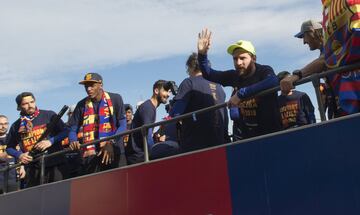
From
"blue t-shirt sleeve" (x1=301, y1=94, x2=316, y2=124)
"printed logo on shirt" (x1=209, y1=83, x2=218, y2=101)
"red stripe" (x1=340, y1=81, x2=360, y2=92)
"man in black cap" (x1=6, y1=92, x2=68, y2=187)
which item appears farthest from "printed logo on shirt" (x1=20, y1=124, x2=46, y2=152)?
"red stripe" (x1=340, y1=81, x2=360, y2=92)

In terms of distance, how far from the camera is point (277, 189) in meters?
3.63

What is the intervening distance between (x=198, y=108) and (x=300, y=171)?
5.65ft

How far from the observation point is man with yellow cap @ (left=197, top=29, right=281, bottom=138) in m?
3.97

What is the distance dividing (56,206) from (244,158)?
9.66 feet

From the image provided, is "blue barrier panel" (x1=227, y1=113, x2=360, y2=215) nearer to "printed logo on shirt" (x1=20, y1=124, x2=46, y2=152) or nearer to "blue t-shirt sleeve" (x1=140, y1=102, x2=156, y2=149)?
"blue t-shirt sleeve" (x1=140, y1=102, x2=156, y2=149)

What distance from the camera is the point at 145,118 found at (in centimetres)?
562

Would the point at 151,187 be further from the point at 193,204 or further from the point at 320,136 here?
the point at 320,136

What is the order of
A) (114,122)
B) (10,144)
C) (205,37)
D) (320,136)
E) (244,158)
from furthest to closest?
1. (10,144)
2. (114,122)
3. (205,37)
4. (244,158)
5. (320,136)

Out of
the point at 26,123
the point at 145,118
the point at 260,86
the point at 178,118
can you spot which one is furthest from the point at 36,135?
the point at 260,86

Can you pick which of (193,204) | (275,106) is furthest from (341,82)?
(193,204)

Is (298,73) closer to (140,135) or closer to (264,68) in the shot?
(264,68)

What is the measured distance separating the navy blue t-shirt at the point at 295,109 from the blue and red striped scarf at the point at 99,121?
2211mm

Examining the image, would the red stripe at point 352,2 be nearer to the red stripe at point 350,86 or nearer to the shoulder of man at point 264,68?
the red stripe at point 350,86

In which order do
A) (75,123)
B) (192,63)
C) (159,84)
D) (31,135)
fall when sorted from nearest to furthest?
1. (192,63)
2. (159,84)
3. (75,123)
4. (31,135)
